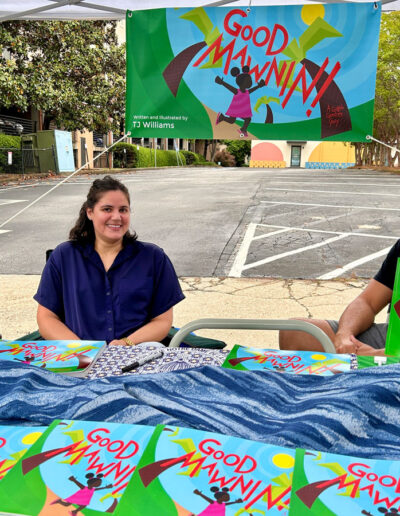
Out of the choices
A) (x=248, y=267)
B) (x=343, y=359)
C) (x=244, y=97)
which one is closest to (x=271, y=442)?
(x=343, y=359)

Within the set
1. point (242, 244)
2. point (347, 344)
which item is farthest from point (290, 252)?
point (347, 344)

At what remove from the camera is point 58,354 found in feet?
5.79

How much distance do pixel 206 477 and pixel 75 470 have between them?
0.25 meters

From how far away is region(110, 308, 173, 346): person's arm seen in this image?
2.66m

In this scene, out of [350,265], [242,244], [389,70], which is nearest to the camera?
[350,265]

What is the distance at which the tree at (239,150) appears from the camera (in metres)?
56.8

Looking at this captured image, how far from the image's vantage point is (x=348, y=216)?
40.7ft

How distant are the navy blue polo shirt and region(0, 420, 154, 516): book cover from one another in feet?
5.23

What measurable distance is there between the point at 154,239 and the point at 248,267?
2.62m

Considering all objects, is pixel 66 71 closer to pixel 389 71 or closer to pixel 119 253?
pixel 389 71

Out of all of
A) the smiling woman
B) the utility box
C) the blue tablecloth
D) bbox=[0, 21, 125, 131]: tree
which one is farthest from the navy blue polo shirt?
the utility box

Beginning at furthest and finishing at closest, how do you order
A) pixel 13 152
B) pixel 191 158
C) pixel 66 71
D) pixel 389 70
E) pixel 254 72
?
pixel 191 158
pixel 389 70
pixel 13 152
pixel 66 71
pixel 254 72

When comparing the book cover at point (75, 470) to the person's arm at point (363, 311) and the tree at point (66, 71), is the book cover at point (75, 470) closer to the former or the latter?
the person's arm at point (363, 311)

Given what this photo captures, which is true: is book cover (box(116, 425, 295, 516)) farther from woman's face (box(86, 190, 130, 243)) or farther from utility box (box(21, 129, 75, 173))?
utility box (box(21, 129, 75, 173))
